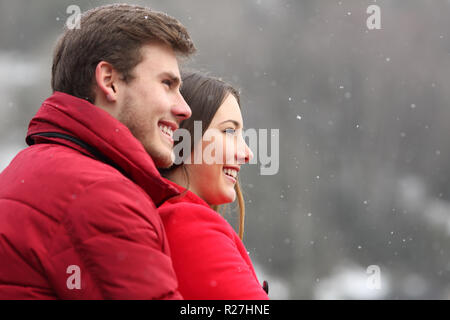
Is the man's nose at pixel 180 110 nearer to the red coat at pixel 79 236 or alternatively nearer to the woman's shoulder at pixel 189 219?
the woman's shoulder at pixel 189 219

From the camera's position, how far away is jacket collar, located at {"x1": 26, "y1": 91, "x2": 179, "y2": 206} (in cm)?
197

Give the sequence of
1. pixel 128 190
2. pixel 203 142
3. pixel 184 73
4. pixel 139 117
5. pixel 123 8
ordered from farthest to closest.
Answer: pixel 184 73 < pixel 203 142 < pixel 123 8 < pixel 139 117 < pixel 128 190

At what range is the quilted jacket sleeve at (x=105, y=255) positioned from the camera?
159 centimetres

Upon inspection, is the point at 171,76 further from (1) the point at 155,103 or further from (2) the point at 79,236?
(2) the point at 79,236

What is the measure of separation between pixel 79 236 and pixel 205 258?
2.18 ft

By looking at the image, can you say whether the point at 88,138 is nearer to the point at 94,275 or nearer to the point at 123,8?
the point at 94,275

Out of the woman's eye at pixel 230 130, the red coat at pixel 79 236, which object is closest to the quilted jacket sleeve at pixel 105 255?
the red coat at pixel 79 236

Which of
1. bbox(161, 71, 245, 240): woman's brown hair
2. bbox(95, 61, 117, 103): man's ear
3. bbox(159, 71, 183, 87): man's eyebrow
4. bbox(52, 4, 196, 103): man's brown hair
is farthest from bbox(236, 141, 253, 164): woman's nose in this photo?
bbox(95, 61, 117, 103): man's ear

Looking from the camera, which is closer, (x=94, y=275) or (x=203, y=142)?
(x=94, y=275)

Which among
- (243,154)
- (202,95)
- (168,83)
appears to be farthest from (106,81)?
(243,154)

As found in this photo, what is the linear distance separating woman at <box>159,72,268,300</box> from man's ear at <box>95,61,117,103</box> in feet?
1.86

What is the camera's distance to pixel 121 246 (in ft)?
5.29

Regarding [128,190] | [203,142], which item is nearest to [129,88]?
[203,142]
